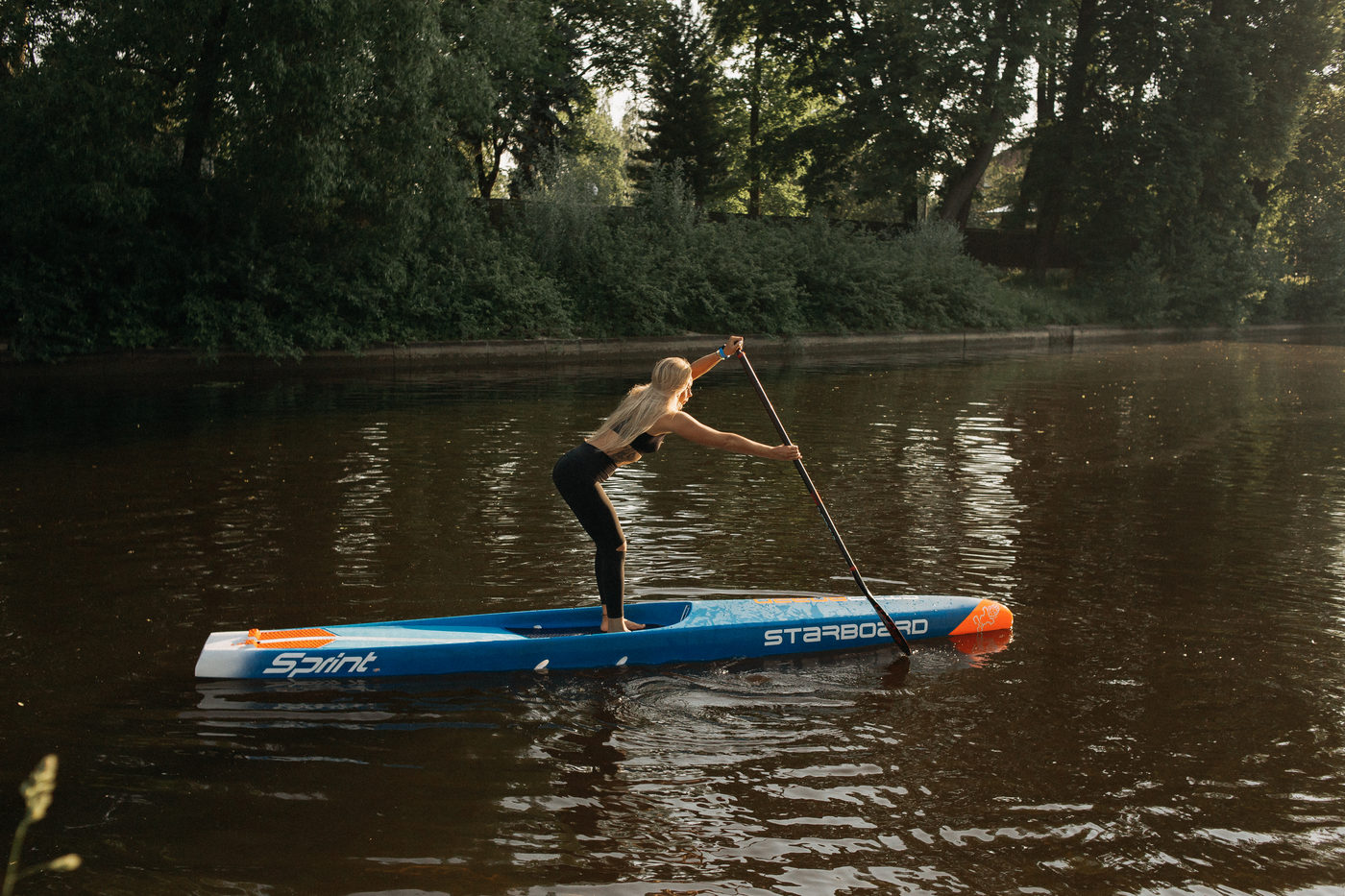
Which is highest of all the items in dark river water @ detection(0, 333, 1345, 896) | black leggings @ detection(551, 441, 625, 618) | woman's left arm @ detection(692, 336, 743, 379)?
woman's left arm @ detection(692, 336, 743, 379)

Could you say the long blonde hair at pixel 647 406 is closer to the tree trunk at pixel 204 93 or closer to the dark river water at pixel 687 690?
the dark river water at pixel 687 690

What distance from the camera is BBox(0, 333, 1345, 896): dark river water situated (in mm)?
4273

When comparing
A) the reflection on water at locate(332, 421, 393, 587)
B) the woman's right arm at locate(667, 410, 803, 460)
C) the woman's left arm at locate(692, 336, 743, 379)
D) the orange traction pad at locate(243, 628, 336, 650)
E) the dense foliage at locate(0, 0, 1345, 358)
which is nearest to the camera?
the orange traction pad at locate(243, 628, 336, 650)

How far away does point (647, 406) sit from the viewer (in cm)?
628

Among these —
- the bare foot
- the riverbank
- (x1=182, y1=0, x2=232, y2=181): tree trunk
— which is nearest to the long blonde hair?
the bare foot

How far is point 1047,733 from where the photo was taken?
5430mm

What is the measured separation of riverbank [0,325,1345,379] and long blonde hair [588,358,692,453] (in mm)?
16637

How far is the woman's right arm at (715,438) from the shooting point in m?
6.19

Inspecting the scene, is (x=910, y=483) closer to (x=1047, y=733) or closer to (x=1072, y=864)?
(x=1047, y=733)

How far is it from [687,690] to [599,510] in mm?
1132

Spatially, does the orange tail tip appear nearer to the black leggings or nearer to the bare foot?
the bare foot

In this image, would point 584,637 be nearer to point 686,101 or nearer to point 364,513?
point 364,513

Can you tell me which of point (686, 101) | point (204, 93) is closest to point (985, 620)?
point (204, 93)

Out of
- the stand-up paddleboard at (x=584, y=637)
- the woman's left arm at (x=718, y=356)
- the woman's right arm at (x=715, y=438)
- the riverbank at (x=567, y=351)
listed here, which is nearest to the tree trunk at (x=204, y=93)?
the riverbank at (x=567, y=351)
